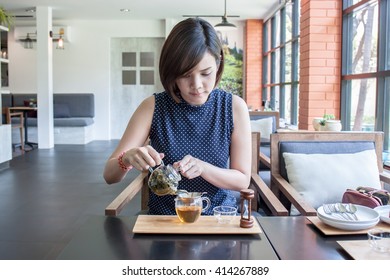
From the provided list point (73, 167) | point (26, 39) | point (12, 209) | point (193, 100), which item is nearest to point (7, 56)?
point (26, 39)

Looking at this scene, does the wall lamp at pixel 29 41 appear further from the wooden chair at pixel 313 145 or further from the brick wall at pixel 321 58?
the wooden chair at pixel 313 145

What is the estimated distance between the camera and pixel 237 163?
5.18 feet

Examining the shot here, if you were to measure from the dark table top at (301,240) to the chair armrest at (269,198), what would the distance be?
35 centimetres

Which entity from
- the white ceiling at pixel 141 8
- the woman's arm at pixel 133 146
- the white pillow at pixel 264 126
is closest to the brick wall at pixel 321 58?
the white pillow at pixel 264 126

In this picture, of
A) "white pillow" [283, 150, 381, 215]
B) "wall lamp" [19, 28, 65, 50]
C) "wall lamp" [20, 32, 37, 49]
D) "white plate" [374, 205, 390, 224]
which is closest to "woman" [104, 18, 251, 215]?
"white plate" [374, 205, 390, 224]

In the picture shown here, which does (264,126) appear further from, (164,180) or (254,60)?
(254,60)

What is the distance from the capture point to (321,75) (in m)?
4.98

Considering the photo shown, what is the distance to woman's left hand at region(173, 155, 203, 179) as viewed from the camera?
1222mm

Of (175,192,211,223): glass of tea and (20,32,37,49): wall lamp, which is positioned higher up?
(20,32,37,49): wall lamp

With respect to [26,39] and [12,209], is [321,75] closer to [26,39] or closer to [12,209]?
[12,209]

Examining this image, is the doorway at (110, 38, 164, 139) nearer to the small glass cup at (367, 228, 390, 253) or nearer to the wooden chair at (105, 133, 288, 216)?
the wooden chair at (105, 133, 288, 216)

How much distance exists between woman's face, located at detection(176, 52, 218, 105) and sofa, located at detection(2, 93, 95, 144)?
8090 millimetres

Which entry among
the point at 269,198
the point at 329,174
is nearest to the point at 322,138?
the point at 329,174
